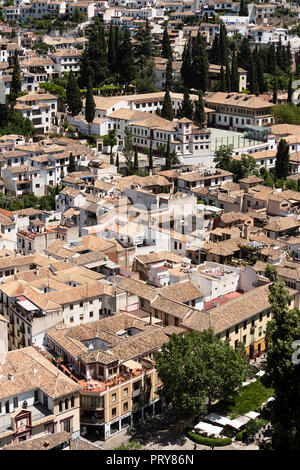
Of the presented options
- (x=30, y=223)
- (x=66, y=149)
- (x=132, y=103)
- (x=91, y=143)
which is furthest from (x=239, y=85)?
(x=30, y=223)

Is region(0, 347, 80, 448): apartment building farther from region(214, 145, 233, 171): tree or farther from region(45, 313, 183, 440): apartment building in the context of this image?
region(214, 145, 233, 171): tree

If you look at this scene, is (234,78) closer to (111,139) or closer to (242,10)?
(111,139)

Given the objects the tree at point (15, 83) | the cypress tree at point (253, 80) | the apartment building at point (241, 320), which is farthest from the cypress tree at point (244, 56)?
the apartment building at point (241, 320)

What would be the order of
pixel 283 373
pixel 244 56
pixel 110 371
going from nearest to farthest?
1. pixel 283 373
2. pixel 110 371
3. pixel 244 56

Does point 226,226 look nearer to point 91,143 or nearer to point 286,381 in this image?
point 91,143

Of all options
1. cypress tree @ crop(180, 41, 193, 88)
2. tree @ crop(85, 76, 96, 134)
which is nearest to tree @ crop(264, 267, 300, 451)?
tree @ crop(85, 76, 96, 134)

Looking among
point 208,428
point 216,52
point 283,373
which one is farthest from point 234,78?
point 283,373
